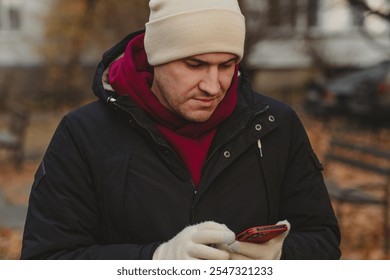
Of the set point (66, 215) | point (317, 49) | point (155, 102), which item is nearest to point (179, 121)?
point (155, 102)

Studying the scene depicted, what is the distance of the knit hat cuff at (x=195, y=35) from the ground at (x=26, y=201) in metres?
3.82

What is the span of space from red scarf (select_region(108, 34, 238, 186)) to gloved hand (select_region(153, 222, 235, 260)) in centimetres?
22

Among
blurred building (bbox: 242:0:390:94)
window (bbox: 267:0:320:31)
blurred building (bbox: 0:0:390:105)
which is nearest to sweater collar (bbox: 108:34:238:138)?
window (bbox: 267:0:320:31)

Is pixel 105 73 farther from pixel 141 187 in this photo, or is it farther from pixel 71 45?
pixel 71 45

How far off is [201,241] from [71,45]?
12884mm

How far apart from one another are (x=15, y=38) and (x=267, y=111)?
16.1m

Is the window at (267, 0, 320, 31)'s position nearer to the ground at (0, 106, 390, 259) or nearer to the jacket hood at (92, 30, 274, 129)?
the ground at (0, 106, 390, 259)

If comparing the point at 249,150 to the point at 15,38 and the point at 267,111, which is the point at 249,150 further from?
the point at 15,38

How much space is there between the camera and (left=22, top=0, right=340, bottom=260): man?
1.76 m

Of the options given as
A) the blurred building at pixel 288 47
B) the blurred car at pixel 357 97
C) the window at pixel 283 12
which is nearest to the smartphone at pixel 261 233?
the window at pixel 283 12

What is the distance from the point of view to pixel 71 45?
13938mm

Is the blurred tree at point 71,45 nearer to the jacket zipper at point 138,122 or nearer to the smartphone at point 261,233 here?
the jacket zipper at point 138,122

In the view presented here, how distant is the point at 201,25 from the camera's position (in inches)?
69.9

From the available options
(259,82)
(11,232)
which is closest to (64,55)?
(259,82)
